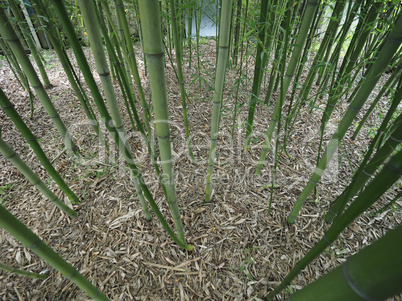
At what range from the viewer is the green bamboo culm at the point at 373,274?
0.78ft

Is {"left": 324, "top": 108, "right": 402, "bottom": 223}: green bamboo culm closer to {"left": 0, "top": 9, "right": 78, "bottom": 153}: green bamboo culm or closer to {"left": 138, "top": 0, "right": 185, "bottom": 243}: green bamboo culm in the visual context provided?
{"left": 138, "top": 0, "right": 185, "bottom": 243}: green bamboo culm

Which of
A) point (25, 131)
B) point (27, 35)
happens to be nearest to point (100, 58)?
point (25, 131)

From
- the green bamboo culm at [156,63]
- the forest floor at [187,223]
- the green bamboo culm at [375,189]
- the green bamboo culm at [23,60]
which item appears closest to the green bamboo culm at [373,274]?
the green bamboo culm at [375,189]

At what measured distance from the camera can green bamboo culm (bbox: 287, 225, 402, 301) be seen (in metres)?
0.24

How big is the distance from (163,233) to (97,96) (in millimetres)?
907

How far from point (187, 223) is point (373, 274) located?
1.09m

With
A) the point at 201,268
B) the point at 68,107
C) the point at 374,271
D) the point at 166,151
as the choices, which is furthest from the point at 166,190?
the point at 68,107

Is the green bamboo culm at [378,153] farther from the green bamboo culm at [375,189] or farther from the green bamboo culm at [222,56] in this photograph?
the green bamboo culm at [222,56]

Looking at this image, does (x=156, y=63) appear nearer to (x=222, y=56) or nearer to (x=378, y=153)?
(x=222, y=56)

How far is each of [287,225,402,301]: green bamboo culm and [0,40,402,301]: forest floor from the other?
0.61 meters

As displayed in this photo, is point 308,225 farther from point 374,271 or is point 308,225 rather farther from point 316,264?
point 374,271

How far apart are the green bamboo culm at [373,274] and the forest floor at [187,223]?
0.61m

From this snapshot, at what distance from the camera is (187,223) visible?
4.09 feet

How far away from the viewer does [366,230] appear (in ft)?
4.06
